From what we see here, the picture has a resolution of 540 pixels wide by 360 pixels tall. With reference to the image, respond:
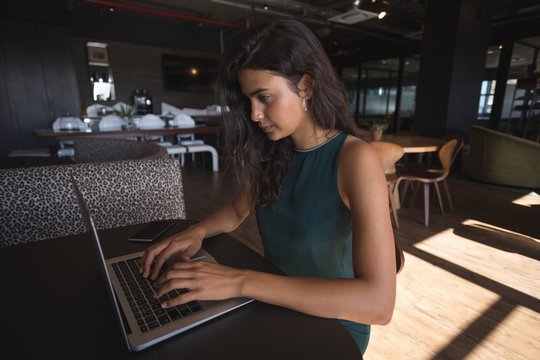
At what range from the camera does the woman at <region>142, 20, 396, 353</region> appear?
A: 24.0 inches

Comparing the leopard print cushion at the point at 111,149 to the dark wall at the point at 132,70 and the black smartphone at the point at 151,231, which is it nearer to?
the black smartphone at the point at 151,231

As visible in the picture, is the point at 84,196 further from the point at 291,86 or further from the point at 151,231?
the point at 291,86

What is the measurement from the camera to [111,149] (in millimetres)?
2748

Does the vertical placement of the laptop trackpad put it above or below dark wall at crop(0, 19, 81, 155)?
below

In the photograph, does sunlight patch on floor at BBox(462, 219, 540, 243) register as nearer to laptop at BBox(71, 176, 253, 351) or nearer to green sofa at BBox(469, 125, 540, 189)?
green sofa at BBox(469, 125, 540, 189)

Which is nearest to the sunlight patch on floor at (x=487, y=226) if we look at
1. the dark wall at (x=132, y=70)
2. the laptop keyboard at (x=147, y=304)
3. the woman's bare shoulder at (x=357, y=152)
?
the woman's bare shoulder at (x=357, y=152)

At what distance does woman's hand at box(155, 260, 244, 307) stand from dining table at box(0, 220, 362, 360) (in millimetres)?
46

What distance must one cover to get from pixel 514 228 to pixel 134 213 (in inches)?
137

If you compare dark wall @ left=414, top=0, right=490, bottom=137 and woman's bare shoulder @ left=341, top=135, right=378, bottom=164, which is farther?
dark wall @ left=414, top=0, right=490, bottom=137

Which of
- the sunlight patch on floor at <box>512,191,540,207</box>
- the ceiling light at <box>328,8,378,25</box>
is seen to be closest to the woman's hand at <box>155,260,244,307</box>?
the sunlight patch on floor at <box>512,191,540,207</box>

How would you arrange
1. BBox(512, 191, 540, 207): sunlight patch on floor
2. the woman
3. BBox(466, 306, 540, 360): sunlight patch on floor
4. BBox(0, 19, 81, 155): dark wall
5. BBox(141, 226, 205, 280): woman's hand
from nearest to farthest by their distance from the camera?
the woman → BBox(141, 226, 205, 280): woman's hand → BBox(466, 306, 540, 360): sunlight patch on floor → BBox(512, 191, 540, 207): sunlight patch on floor → BBox(0, 19, 81, 155): dark wall

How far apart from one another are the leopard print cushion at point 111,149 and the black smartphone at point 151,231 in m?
1.07

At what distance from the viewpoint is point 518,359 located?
1.46 meters

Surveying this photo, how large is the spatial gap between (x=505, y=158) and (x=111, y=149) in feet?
16.6
